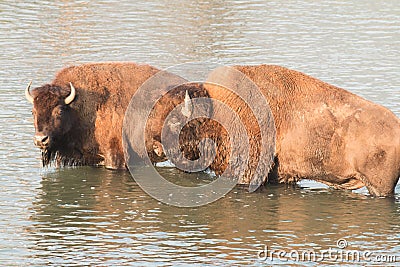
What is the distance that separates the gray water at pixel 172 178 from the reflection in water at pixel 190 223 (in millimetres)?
13

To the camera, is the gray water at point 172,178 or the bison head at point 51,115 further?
the bison head at point 51,115

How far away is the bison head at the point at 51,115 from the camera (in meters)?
13.6

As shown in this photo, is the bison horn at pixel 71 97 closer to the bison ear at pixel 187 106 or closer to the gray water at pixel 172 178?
the gray water at pixel 172 178

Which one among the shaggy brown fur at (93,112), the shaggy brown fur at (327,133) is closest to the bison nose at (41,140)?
the shaggy brown fur at (93,112)

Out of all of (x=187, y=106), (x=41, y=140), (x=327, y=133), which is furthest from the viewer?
(x=41, y=140)

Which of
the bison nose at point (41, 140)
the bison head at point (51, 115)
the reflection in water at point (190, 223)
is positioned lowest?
the reflection in water at point (190, 223)

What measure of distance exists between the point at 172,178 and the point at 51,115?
6.32ft

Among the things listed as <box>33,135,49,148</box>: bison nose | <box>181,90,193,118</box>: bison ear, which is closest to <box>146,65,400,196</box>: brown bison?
<box>181,90,193,118</box>: bison ear

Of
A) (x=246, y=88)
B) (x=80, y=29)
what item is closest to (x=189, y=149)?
(x=246, y=88)

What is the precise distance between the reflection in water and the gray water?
0.04ft

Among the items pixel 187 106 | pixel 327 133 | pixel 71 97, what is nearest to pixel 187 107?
pixel 187 106

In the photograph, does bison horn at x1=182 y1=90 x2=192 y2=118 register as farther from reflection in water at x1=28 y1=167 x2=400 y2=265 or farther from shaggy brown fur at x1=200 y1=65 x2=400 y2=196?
reflection in water at x1=28 y1=167 x2=400 y2=265

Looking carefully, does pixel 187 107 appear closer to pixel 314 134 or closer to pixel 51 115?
pixel 314 134

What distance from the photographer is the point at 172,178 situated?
1395 cm
